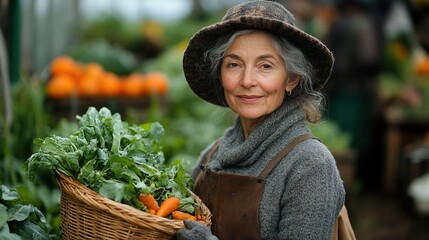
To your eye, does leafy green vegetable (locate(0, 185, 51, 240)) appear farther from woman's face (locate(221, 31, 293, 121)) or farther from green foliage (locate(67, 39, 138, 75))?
green foliage (locate(67, 39, 138, 75))

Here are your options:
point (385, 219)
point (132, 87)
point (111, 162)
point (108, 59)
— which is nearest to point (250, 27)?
point (111, 162)

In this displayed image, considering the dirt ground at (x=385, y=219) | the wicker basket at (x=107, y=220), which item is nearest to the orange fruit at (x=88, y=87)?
the dirt ground at (x=385, y=219)

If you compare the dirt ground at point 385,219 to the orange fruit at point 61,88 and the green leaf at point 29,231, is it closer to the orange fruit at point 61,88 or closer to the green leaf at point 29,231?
the orange fruit at point 61,88

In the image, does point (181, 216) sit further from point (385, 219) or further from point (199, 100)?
point (385, 219)

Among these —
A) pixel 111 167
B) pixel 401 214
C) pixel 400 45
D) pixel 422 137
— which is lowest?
pixel 401 214

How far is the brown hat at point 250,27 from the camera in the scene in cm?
251

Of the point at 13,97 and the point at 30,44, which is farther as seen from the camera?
the point at 30,44

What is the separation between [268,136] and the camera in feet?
8.56

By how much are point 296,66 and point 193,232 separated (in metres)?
0.71

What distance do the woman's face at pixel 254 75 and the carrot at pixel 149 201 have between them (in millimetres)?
467

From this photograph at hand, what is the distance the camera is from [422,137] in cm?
809

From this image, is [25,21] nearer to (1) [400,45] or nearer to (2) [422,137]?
→ (2) [422,137]

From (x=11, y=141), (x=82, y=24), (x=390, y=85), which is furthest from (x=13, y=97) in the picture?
(x=82, y=24)

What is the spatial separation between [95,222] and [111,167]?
0.72 ft
